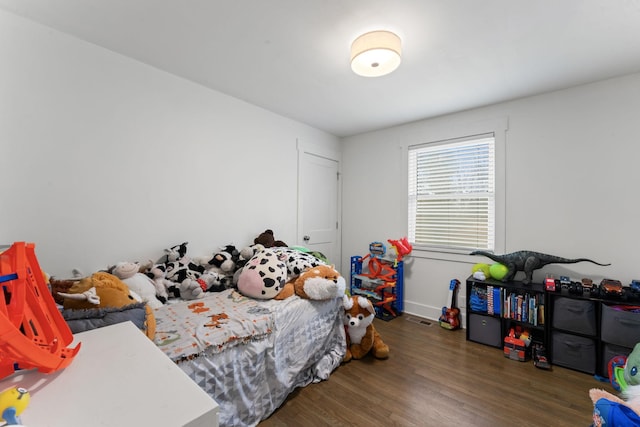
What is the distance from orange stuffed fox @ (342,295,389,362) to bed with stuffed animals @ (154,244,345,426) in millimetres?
94

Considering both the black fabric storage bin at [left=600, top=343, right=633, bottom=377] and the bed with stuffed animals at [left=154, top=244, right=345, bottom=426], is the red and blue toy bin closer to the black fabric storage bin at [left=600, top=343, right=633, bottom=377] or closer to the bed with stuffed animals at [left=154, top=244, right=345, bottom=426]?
the bed with stuffed animals at [left=154, top=244, right=345, bottom=426]

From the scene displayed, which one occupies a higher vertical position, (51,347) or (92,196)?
(92,196)

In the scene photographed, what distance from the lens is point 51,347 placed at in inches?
31.7

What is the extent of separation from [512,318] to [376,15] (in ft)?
9.13

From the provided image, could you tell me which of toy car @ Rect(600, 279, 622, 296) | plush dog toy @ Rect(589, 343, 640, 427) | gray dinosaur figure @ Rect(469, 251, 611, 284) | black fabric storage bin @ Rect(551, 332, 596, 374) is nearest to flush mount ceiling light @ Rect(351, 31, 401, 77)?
plush dog toy @ Rect(589, 343, 640, 427)

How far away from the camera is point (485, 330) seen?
2639 millimetres

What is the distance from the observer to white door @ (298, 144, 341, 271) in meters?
3.50

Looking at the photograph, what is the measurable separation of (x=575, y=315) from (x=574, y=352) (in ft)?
1.03

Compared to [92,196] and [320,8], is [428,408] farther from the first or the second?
[92,196]

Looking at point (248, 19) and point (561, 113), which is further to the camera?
point (561, 113)

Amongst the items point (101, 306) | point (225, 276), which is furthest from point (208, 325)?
point (225, 276)

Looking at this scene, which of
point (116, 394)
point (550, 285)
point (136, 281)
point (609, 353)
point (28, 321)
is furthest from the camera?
point (550, 285)

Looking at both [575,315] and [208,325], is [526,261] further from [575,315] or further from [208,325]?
[208,325]

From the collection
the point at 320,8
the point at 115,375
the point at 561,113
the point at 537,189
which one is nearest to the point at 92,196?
the point at 115,375
